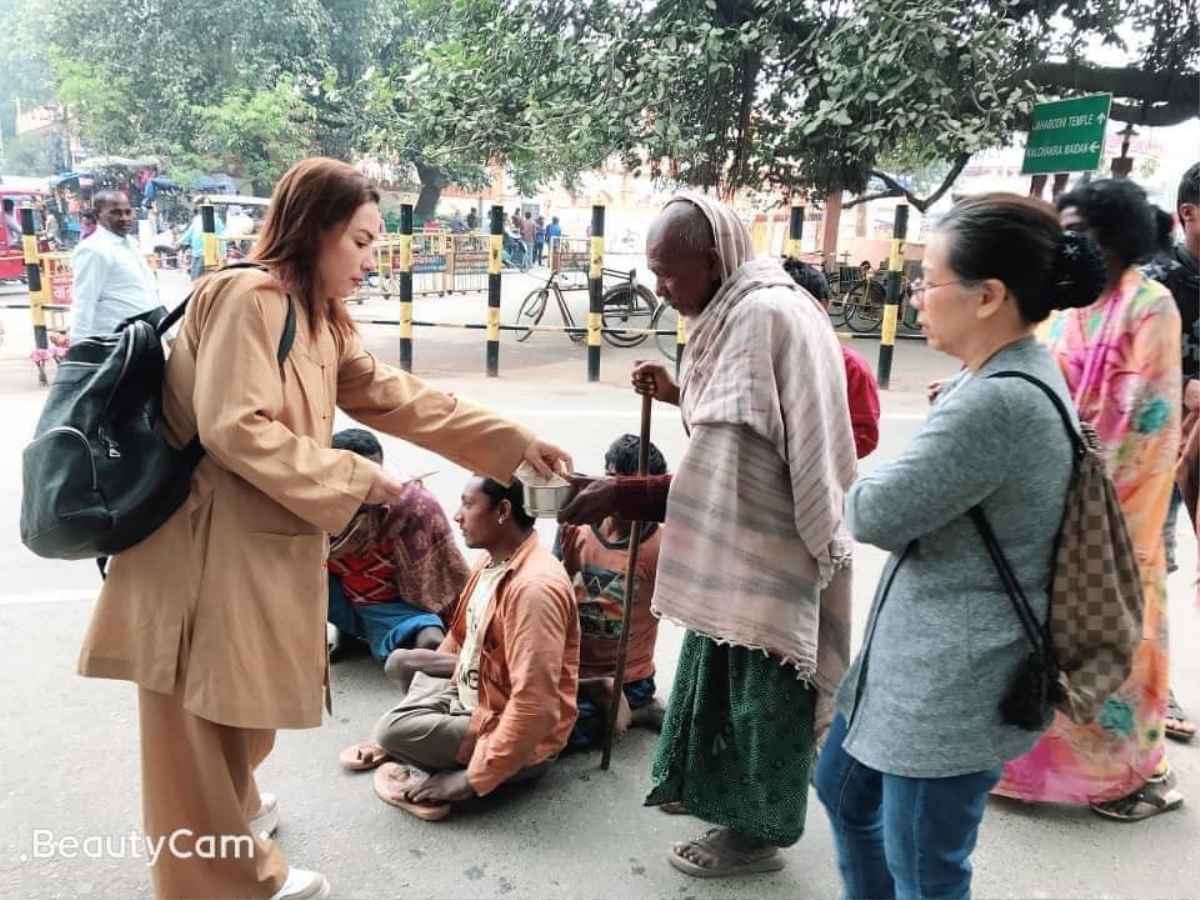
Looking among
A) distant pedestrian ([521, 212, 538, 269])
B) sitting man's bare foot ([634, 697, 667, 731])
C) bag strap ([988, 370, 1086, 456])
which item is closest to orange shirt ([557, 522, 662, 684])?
sitting man's bare foot ([634, 697, 667, 731])

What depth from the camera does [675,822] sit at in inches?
105

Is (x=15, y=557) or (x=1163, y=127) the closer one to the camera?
(x=15, y=557)

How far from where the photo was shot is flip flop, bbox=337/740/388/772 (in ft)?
9.48

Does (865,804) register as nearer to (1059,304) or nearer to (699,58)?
(1059,304)

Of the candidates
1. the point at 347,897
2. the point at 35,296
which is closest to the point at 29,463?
the point at 347,897

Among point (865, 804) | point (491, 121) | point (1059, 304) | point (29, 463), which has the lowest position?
point (865, 804)

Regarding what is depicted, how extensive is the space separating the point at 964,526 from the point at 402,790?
185 cm

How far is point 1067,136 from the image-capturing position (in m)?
7.84

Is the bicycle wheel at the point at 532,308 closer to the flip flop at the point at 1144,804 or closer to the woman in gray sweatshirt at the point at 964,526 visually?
the flip flop at the point at 1144,804

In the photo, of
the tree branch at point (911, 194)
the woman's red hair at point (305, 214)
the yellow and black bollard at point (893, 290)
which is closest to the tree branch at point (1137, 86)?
the tree branch at point (911, 194)

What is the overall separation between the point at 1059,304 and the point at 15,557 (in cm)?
470

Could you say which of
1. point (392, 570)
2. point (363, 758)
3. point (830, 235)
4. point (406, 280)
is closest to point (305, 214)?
point (363, 758)

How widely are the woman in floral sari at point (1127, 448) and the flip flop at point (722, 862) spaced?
79 cm

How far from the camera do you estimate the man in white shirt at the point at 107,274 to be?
233 inches
